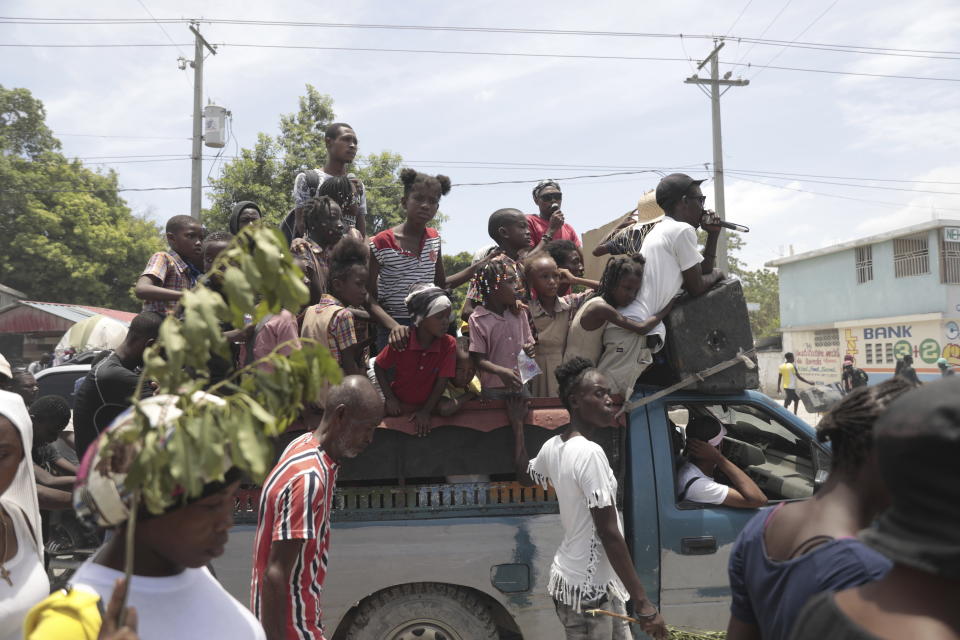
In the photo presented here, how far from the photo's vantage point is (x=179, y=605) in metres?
1.47

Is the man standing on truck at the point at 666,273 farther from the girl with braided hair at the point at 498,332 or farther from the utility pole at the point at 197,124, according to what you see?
the utility pole at the point at 197,124

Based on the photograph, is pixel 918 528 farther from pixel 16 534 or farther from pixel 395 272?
pixel 395 272

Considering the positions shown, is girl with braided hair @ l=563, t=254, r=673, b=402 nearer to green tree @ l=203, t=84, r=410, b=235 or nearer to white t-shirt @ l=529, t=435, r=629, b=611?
white t-shirt @ l=529, t=435, r=629, b=611

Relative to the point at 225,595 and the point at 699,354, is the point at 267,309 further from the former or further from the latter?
the point at 699,354

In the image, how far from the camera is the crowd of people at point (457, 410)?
1.24 meters

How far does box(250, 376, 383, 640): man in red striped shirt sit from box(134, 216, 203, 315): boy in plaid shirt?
2169 mm

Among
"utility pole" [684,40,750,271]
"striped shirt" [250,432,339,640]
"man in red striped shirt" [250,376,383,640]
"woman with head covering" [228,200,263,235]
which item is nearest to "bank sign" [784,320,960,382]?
"utility pole" [684,40,750,271]

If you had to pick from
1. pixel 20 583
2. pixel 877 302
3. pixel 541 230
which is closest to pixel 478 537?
pixel 20 583

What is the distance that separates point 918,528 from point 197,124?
59.1ft

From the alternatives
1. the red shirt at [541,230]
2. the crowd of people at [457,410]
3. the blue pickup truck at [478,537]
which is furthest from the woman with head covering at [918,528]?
the red shirt at [541,230]

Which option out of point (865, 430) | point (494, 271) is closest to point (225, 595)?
point (865, 430)

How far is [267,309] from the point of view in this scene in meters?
1.25

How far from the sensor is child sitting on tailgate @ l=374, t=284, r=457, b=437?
367 centimetres

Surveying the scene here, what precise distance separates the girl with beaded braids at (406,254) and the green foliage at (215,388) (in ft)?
10.2
